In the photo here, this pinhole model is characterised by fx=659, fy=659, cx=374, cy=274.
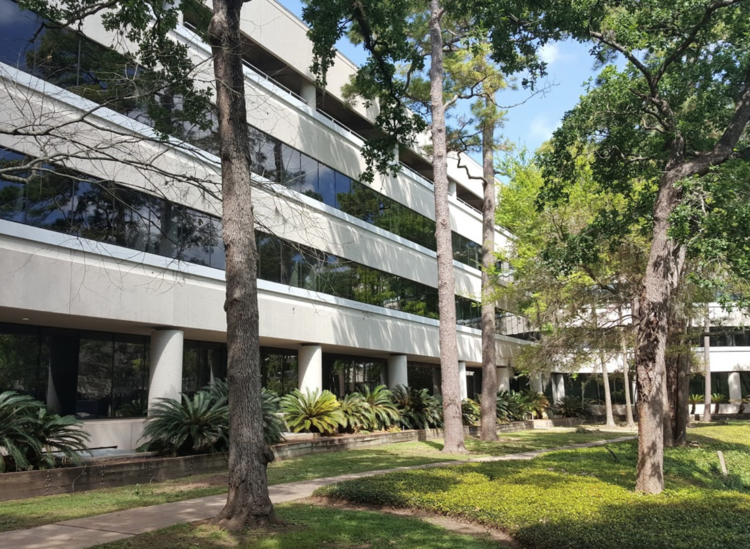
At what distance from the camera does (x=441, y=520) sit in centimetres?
897

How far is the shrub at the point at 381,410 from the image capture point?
23.2 m

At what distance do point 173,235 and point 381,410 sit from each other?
10.2m

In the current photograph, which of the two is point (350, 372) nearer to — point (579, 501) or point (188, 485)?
point (188, 485)

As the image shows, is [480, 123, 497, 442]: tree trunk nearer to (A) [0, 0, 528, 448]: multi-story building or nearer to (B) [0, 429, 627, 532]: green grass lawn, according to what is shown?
(B) [0, 429, 627, 532]: green grass lawn

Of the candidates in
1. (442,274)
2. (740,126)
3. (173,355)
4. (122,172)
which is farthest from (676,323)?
(122,172)

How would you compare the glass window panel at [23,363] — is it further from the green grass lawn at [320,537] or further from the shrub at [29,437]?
the green grass lawn at [320,537]

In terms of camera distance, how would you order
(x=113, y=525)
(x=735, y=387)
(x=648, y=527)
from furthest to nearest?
(x=735, y=387)
(x=113, y=525)
(x=648, y=527)

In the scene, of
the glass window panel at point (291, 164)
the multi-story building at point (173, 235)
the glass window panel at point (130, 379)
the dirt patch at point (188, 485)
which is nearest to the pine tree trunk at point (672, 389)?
the multi-story building at point (173, 235)

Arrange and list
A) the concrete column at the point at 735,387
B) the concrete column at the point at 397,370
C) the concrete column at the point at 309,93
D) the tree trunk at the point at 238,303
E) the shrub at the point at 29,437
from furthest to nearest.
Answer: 1. the concrete column at the point at 735,387
2. the concrete column at the point at 397,370
3. the concrete column at the point at 309,93
4. the shrub at the point at 29,437
5. the tree trunk at the point at 238,303

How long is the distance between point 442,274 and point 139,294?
28.7ft

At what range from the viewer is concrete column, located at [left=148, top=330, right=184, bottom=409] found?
1691 centimetres

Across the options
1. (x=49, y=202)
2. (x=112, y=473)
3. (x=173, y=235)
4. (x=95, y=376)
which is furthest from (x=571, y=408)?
(x=49, y=202)

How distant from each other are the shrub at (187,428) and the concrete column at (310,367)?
284 inches

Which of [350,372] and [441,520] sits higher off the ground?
[350,372]
